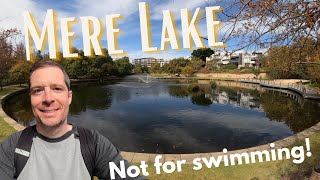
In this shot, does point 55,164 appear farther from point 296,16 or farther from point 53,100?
point 296,16

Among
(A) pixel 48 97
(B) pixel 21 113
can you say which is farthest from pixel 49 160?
(B) pixel 21 113

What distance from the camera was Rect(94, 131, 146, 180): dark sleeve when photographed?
6.70ft

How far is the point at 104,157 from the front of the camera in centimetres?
206

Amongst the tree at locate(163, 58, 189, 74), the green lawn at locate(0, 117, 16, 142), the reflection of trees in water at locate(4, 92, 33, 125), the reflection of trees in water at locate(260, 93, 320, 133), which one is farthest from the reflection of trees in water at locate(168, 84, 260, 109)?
the tree at locate(163, 58, 189, 74)

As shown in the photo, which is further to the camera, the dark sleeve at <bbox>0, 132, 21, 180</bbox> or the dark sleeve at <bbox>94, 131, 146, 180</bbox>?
the dark sleeve at <bbox>94, 131, 146, 180</bbox>

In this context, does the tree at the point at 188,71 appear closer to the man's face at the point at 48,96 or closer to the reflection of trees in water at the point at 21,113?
the reflection of trees in water at the point at 21,113

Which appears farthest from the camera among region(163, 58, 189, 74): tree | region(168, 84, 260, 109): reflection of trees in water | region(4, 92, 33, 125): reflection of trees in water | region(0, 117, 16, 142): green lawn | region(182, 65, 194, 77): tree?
region(163, 58, 189, 74): tree

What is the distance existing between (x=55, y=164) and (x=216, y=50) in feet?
11.2

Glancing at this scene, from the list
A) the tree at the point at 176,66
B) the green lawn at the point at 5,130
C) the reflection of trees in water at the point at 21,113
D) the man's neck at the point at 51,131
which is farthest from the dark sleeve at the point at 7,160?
the tree at the point at 176,66

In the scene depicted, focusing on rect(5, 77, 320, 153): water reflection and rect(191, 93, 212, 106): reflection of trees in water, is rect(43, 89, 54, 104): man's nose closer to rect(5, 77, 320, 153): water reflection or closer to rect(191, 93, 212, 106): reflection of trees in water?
rect(5, 77, 320, 153): water reflection

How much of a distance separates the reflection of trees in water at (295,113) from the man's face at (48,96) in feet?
58.4

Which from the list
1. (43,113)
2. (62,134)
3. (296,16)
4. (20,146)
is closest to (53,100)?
(43,113)

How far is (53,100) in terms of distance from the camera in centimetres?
196

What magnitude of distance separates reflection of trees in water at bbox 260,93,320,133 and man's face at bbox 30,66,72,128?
58.4 feet
